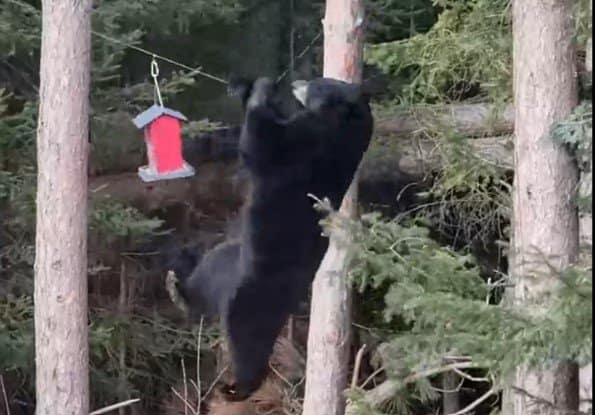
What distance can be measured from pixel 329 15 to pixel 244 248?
1.33 metres

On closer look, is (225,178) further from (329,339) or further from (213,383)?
(329,339)

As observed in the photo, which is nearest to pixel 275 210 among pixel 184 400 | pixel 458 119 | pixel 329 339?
pixel 329 339

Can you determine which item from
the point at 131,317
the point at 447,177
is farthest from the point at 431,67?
the point at 131,317

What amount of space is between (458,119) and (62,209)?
1.88 meters

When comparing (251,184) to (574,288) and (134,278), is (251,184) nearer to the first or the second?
(574,288)

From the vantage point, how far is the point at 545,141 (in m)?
2.90

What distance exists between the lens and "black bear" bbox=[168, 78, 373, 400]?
2600 mm

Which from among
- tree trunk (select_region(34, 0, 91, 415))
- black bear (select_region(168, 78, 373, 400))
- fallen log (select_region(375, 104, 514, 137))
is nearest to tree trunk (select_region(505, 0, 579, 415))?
black bear (select_region(168, 78, 373, 400))

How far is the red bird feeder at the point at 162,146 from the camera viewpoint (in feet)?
9.86

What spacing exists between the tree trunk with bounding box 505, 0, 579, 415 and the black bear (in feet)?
1.67

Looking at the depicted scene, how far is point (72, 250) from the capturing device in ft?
12.9

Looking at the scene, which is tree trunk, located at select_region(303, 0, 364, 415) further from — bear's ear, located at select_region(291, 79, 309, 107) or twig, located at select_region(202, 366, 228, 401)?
bear's ear, located at select_region(291, 79, 309, 107)

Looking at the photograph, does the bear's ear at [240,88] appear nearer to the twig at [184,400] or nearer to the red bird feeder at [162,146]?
the red bird feeder at [162,146]

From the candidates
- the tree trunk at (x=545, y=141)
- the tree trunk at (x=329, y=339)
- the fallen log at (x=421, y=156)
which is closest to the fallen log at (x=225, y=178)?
the fallen log at (x=421, y=156)
